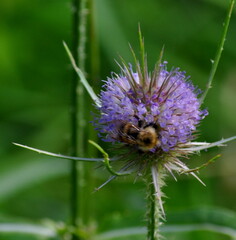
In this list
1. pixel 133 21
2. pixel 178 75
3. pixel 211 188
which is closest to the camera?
pixel 178 75

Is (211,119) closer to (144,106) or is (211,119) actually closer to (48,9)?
(48,9)

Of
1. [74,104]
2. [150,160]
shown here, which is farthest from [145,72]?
[74,104]

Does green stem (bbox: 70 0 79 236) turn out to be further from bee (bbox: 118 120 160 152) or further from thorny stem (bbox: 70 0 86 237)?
bee (bbox: 118 120 160 152)

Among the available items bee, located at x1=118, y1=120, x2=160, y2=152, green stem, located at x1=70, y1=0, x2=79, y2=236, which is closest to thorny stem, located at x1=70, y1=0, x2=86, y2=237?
green stem, located at x1=70, y1=0, x2=79, y2=236

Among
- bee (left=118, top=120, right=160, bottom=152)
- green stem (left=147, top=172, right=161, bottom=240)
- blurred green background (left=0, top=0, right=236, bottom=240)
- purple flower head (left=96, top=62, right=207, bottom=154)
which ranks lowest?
green stem (left=147, top=172, right=161, bottom=240)

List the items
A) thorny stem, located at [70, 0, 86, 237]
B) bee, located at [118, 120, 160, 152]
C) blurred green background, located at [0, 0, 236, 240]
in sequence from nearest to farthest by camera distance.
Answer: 1. bee, located at [118, 120, 160, 152]
2. thorny stem, located at [70, 0, 86, 237]
3. blurred green background, located at [0, 0, 236, 240]

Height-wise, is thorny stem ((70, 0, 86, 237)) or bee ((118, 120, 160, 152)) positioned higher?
thorny stem ((70, 0, 86, 237))

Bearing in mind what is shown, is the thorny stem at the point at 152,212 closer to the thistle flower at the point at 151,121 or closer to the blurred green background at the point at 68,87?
the thistle flower at the point at 151,121
